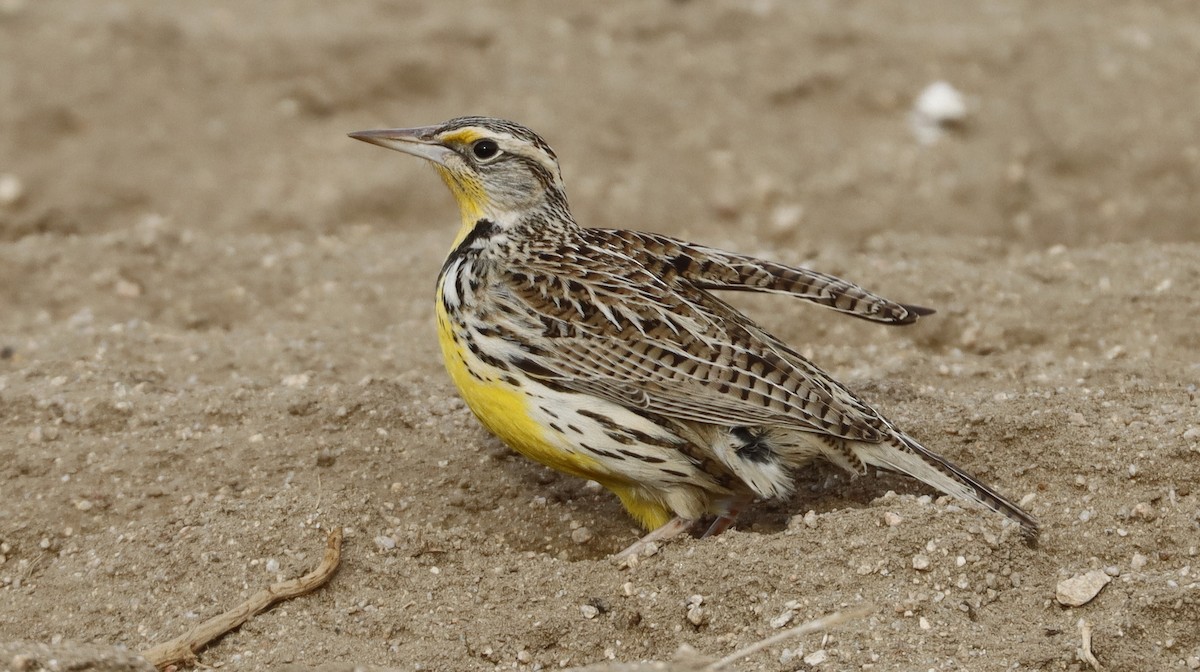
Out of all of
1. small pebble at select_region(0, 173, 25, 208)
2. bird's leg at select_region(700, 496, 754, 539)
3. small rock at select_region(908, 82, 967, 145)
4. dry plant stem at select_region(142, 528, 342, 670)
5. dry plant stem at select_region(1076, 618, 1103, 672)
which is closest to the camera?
dry plant stem at select_region(1076, 618, 1103, 672)

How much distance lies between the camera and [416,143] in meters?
5.46

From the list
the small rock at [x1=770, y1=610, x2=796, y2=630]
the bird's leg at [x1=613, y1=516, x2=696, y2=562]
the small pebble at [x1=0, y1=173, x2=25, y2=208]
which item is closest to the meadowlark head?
the bird's leg at [x1=613, y1=516, x2=696, y2=562]

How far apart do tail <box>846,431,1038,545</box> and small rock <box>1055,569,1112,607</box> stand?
0.86 feet

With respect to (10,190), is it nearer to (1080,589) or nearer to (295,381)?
(295,381)

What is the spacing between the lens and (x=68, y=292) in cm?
712

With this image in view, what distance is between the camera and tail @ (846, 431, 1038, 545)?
181 inches

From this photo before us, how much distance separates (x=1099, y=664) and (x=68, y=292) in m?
5.03

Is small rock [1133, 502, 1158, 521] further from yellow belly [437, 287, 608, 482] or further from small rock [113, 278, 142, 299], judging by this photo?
small rock [113, 278, 142, 299]

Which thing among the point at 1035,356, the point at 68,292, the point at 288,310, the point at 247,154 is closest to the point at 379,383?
the point at 288,310

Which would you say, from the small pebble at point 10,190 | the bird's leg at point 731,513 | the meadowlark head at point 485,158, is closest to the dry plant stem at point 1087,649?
the bird's leg at point 731,513

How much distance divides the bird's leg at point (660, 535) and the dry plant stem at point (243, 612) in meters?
0.89

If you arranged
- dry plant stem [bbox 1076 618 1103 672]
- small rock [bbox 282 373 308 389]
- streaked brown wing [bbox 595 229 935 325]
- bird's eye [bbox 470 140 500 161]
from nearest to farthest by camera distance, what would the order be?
dry plant stem [bbox 1076 618 1103 672] < streaked brown wing [bbox 595 229 935 325] < bird's eye [bbox 470 140 500 161] < small rock [bbox 282 373 308 389]

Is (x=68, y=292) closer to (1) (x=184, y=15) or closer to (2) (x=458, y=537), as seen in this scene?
(2) (x=458, y=537)

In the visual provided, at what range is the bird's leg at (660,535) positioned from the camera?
4.83 meters
